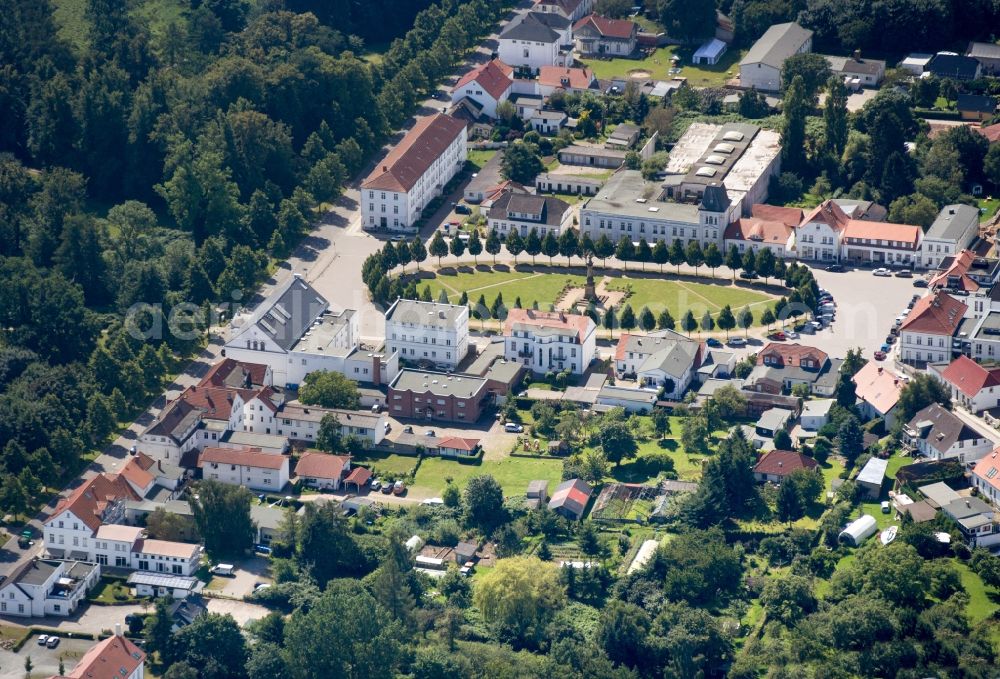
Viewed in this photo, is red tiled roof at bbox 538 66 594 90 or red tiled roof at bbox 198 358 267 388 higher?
red tiled roof at bbox 538 66 594 90

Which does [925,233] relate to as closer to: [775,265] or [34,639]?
[775,265]

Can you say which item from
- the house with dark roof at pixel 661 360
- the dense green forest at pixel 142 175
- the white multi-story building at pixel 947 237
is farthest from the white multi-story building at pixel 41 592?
the white multi-story building at pixel 947 237

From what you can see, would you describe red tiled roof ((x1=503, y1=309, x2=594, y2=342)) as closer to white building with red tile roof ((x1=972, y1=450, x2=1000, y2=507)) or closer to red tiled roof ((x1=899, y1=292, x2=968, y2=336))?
red tiled roof ((x1=899, y1=292, x2=968, y2=336))

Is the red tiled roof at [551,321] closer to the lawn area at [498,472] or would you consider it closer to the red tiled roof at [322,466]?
the lawn area at [498,472]

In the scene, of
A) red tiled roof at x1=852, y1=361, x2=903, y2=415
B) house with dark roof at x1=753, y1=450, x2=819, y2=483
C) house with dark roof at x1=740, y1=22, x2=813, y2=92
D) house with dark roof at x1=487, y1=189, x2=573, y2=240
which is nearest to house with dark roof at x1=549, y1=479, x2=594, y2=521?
house with dark roof at x1=753, y1=450, x2=819, y2=483

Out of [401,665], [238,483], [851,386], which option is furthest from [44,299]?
[851,386]

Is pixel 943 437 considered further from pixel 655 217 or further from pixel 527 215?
pixel 527 215
